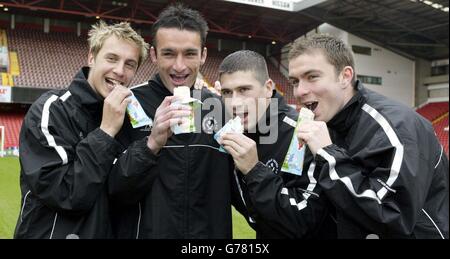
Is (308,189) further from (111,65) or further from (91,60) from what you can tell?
(91,60)

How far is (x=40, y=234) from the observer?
2.07 meters

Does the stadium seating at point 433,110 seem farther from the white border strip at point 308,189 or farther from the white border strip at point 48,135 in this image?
the white border strip at point 48,135

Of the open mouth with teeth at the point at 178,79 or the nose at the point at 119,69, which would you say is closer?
the nose at the point at 119,69

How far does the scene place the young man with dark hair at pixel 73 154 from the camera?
199cm

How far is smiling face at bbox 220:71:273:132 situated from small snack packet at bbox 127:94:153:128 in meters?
0.52

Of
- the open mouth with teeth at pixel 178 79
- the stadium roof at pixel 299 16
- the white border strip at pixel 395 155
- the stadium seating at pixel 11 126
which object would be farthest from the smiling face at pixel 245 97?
the stadium roof at pixel 299 16

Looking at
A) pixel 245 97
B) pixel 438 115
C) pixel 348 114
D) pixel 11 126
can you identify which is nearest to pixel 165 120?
pixel 245 97

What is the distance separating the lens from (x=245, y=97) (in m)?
2.52

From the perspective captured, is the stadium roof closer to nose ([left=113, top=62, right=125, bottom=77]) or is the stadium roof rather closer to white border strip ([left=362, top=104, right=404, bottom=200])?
nose ([left=113, top=62, right=125, bottom=77])

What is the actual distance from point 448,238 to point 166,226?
1457mm

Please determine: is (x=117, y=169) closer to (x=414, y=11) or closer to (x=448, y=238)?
(x=448, y=238)

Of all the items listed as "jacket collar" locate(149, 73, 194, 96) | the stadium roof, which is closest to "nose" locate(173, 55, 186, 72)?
"jacket collar" locate(149, 73, 194, 96)

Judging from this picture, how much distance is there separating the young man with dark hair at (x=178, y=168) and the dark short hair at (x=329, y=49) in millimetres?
610
